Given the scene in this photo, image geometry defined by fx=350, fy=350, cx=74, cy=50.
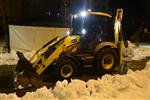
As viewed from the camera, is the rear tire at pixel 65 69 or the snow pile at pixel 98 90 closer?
the snow pile at pixel 98 90

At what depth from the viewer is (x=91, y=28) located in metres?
12.2

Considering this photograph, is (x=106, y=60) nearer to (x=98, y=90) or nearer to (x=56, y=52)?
(x=56, y=52)

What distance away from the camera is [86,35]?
40.0 feet

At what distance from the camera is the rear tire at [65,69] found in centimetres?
1134

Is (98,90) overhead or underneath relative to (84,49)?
underneath

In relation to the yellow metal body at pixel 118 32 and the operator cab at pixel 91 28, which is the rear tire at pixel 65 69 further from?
the yellow metal body at pixel 118 32

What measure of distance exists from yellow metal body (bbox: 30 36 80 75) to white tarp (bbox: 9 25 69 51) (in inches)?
199

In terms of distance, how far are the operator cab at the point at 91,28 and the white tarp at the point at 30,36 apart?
4.59 meters

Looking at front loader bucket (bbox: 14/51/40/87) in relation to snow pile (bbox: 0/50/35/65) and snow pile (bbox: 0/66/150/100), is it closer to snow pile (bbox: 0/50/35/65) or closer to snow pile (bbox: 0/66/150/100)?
snow pile (bbox: 0/66/150/100)

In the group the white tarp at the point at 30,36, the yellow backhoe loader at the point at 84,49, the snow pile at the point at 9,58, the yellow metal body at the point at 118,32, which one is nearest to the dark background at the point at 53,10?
the white tarp at the point at 30,36

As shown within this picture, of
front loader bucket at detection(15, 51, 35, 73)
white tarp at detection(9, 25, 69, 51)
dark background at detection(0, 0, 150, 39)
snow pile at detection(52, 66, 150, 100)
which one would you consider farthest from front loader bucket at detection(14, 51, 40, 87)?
dark background at detection(0, 0, 150, 39)

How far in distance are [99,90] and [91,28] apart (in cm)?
427

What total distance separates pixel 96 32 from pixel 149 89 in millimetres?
4006

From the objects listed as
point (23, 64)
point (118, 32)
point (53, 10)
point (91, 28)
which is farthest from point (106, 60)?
point (53, 10)
